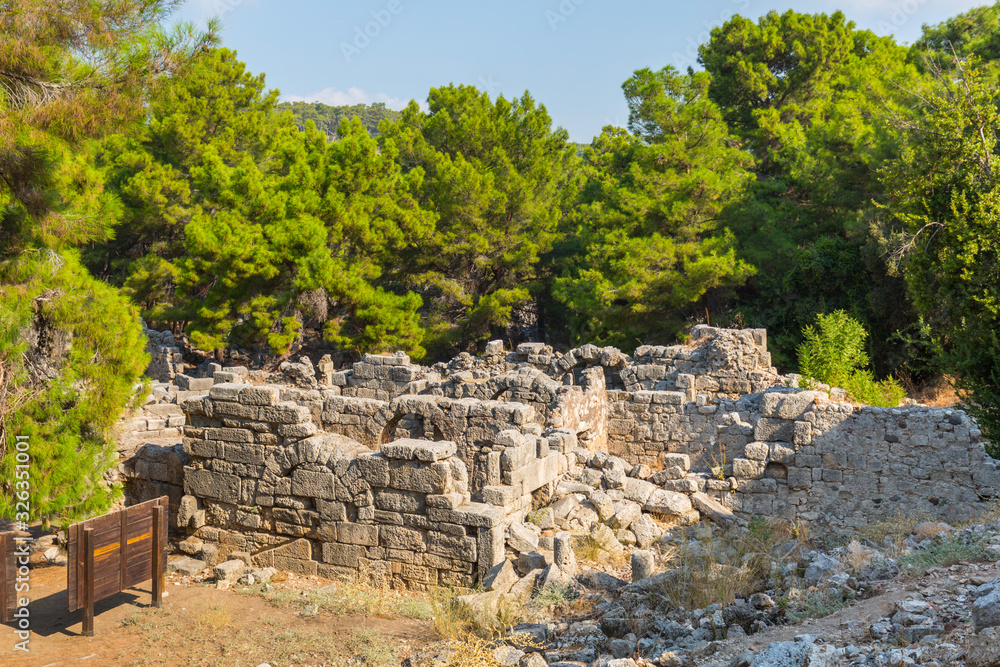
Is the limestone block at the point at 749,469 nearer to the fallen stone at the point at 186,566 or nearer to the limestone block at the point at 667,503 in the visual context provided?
the limestone block at the point at 667,503

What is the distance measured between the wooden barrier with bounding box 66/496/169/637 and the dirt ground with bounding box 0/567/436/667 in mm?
254

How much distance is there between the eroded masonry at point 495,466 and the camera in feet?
23.6

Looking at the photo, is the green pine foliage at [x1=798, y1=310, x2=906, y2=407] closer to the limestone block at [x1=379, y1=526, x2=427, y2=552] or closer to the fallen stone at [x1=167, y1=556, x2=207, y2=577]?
the limestone block at [x1=379, y1=526, x2=427, y2=552]

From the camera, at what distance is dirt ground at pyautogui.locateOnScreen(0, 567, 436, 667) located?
18.3 ft

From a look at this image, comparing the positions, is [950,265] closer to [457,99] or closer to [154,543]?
[154,543]

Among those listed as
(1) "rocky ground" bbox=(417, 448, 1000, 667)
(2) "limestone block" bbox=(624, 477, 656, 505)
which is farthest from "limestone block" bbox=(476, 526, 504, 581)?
(2) "limestone block" bbox=(624, 477, 656, 505)

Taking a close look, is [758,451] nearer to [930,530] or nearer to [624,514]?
[624,514]

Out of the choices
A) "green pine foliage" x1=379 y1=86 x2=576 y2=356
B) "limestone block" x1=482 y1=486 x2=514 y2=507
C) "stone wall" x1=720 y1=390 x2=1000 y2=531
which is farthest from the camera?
"green pine foliage" x1=379 y1=86 x2=576 y2=356

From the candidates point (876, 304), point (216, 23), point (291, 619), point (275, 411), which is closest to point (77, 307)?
point (275, 411)

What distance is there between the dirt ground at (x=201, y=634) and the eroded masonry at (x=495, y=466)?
976mm

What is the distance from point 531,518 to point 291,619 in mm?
2908

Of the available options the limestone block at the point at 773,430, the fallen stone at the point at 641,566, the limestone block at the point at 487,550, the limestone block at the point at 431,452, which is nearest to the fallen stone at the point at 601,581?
the fallen stone at the point at 641,566

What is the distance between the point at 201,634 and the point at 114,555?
39.1 inches

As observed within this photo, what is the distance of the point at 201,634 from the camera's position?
5980mm
